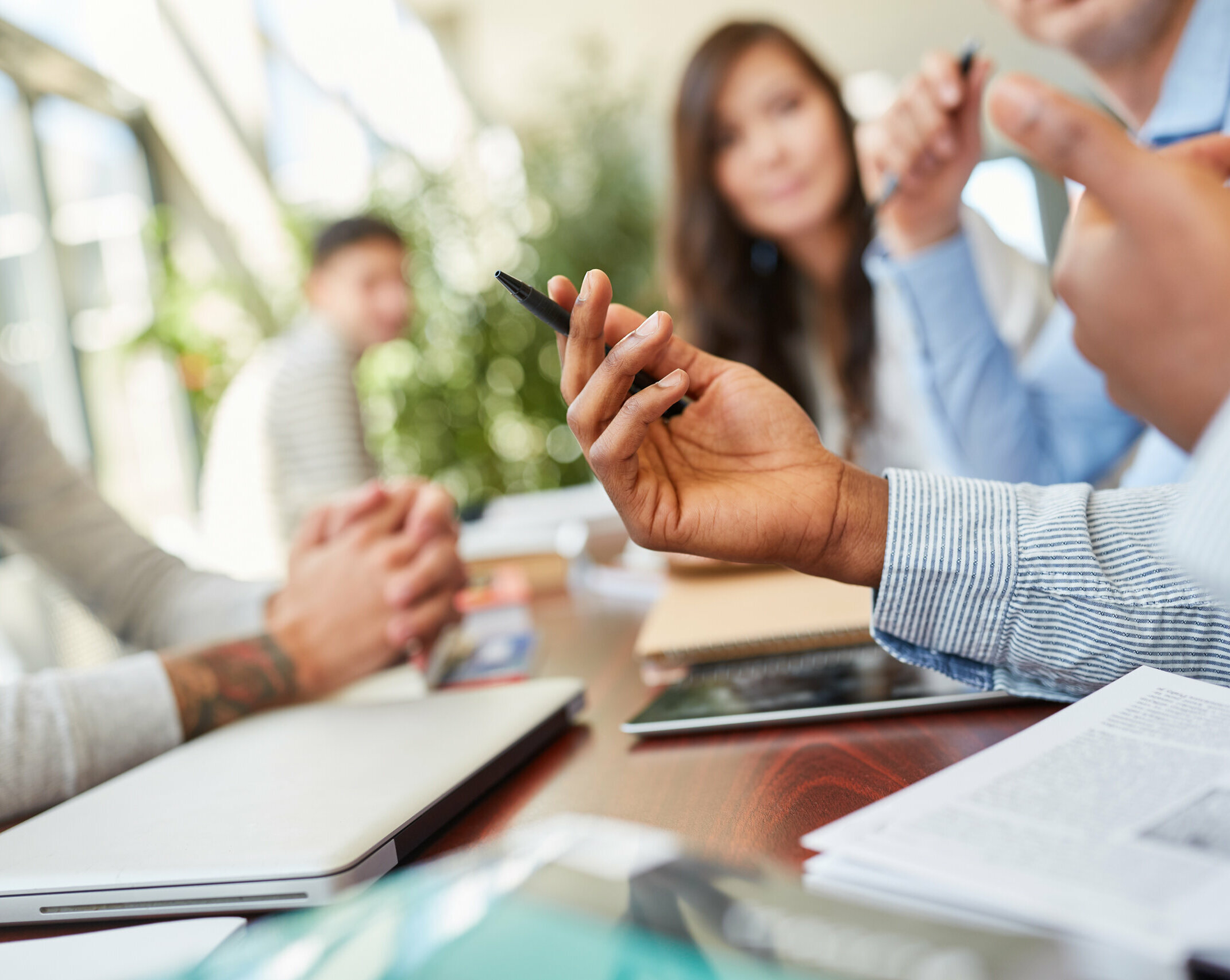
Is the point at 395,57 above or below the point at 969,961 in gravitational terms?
above

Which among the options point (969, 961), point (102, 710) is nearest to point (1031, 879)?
point (969, 961)

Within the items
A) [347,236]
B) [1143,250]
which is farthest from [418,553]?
[347,236]

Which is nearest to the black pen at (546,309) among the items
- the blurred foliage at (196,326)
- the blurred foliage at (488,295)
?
the blurred foliage at (488,295)

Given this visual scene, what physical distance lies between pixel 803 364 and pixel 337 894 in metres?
1.38

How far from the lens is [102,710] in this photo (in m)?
0.61

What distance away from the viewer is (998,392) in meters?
1.12

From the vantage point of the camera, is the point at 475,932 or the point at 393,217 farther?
the point at 393,217

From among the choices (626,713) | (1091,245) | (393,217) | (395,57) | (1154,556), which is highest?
(395,57)

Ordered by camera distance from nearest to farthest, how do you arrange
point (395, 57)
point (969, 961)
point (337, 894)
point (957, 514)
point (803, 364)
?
point (969, 961), point (337, 894), point (957, 514), point (803, 364), point (395, 57)

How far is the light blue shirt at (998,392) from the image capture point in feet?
3.57

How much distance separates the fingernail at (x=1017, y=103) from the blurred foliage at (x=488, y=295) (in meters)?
3.24

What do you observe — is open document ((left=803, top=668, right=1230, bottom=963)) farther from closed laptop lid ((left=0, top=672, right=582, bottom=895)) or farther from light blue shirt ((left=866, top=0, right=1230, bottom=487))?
light blue shirt ((left=866, top=0, right=1230, bottom=487))

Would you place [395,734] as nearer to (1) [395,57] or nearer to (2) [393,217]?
(2) [393,217]

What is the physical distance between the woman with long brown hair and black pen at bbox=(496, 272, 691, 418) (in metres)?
1.00
